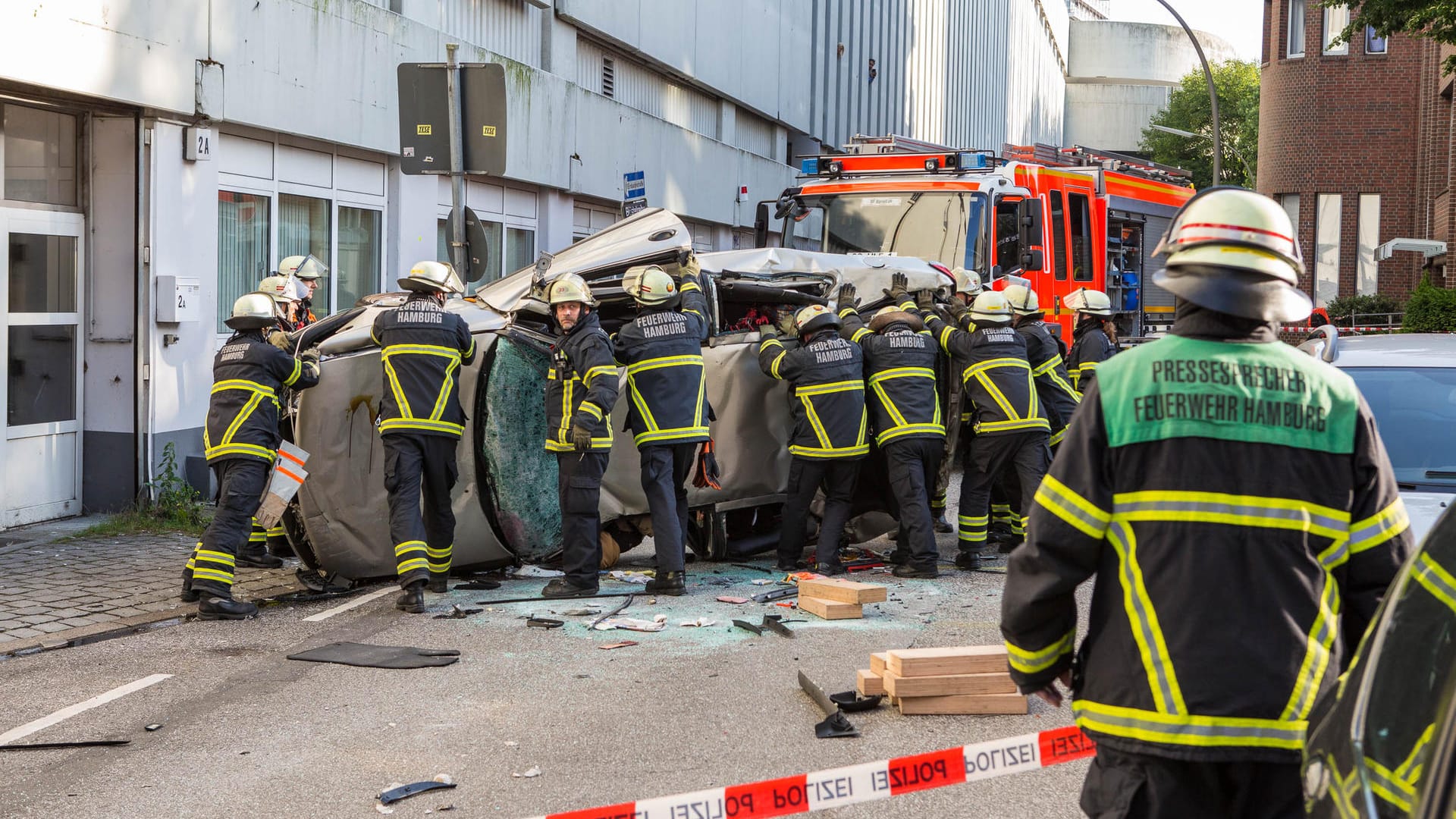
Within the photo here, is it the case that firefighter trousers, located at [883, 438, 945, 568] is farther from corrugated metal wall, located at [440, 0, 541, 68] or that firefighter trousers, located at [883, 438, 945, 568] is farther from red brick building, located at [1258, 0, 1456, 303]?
red brick building, located at [1258, 0, 1456, 303]

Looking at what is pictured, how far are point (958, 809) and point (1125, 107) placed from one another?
281ft

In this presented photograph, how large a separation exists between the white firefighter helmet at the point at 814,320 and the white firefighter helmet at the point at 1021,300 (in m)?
1.65

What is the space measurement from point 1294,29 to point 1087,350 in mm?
27856

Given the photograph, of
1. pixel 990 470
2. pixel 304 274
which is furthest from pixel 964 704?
pixel 304 274

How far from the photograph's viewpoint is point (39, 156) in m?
10.6

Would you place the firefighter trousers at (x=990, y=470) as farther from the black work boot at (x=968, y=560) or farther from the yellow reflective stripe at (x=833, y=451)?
the yellow reflective stripe at (x=833, y=451)

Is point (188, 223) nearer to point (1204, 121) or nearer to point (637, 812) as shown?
point (637, 812)

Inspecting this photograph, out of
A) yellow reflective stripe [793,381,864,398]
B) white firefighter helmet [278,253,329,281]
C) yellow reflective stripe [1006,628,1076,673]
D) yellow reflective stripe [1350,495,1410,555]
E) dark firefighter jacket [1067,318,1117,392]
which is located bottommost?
yellow reflective stripe [1006,628,1076,673]

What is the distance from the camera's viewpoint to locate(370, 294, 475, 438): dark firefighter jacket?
8219 millimetres

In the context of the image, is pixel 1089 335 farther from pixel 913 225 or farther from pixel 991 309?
pixel 913 225

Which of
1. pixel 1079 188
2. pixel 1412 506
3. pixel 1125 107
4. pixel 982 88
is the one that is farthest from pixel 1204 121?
pixel 1412 506

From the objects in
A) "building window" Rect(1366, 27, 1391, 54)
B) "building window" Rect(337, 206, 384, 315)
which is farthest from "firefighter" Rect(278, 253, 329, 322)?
"building window" Rect(1366, 27, 1391, 54)

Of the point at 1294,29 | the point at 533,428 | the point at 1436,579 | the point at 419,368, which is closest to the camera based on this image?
the point at 1436,579

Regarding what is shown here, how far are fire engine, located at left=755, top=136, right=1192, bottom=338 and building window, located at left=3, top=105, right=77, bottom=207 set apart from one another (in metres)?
6.50
